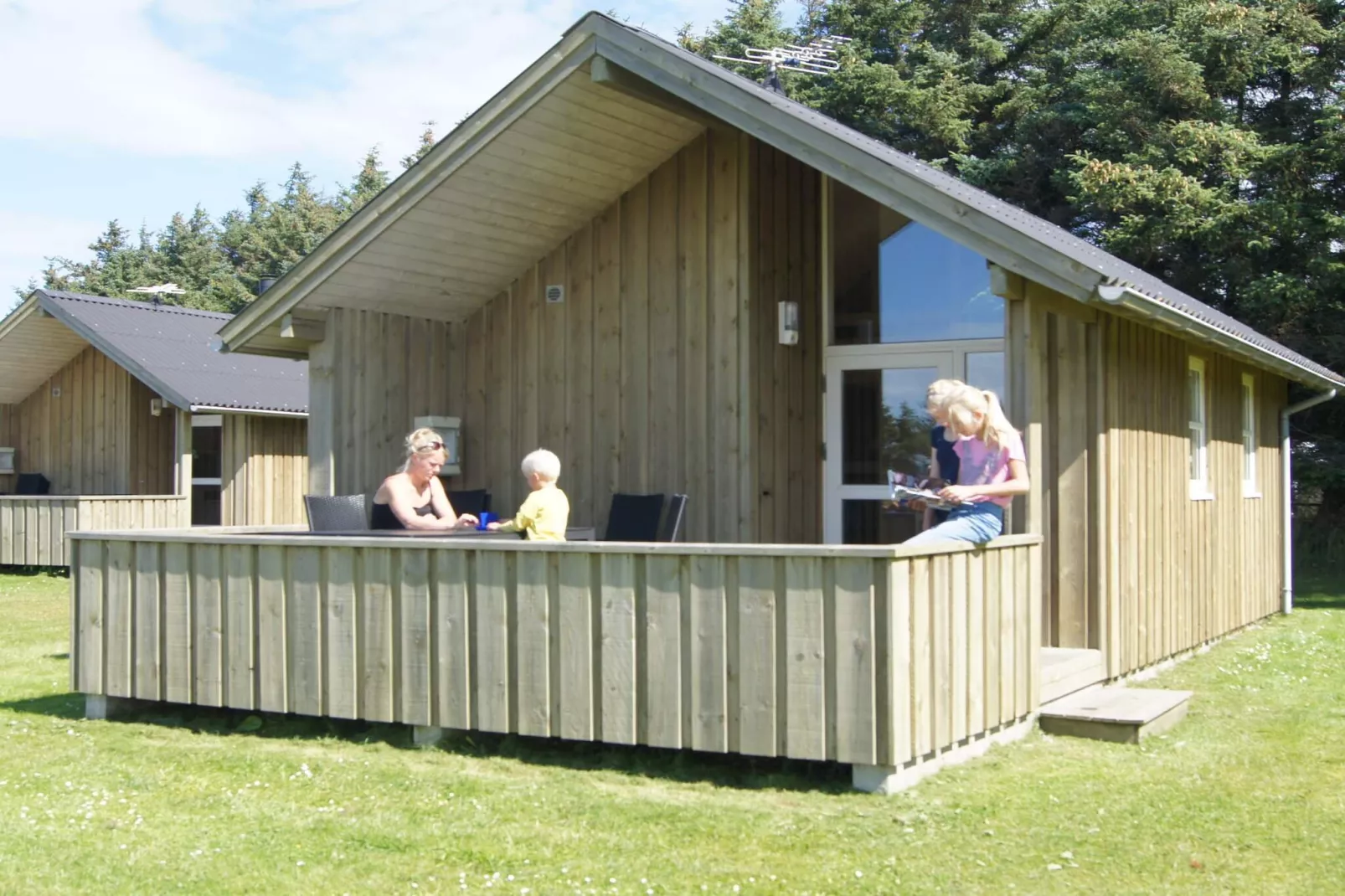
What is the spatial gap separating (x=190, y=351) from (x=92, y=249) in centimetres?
3708

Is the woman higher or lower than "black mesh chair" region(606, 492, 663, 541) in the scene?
higher

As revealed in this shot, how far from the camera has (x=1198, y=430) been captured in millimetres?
11633

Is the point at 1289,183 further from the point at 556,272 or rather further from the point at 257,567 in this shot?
the point at 257,567

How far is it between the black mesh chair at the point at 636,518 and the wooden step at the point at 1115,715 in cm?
313

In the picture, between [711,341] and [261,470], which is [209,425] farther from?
[711,341]

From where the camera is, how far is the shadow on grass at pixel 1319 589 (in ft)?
52.8

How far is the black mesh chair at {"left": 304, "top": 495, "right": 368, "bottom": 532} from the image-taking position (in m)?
9.72

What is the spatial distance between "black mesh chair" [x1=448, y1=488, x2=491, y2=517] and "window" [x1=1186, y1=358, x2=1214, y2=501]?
17.1ft

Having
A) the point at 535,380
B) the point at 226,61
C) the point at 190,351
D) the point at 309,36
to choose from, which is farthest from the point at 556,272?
the point at 226,61

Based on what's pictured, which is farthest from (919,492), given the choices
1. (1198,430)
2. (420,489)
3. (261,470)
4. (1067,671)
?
(261,470)

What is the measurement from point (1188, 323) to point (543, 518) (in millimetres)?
3944

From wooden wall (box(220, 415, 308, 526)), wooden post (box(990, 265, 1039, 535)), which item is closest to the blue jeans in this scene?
wooden post (box(990, 265, 1039, 535))

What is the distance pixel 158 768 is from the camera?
702 cm

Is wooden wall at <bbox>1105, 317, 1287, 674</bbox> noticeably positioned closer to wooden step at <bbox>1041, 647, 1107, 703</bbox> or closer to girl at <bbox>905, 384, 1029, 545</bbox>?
wooden step at <bbox>1041, 647, 1107, 703</bbox>
